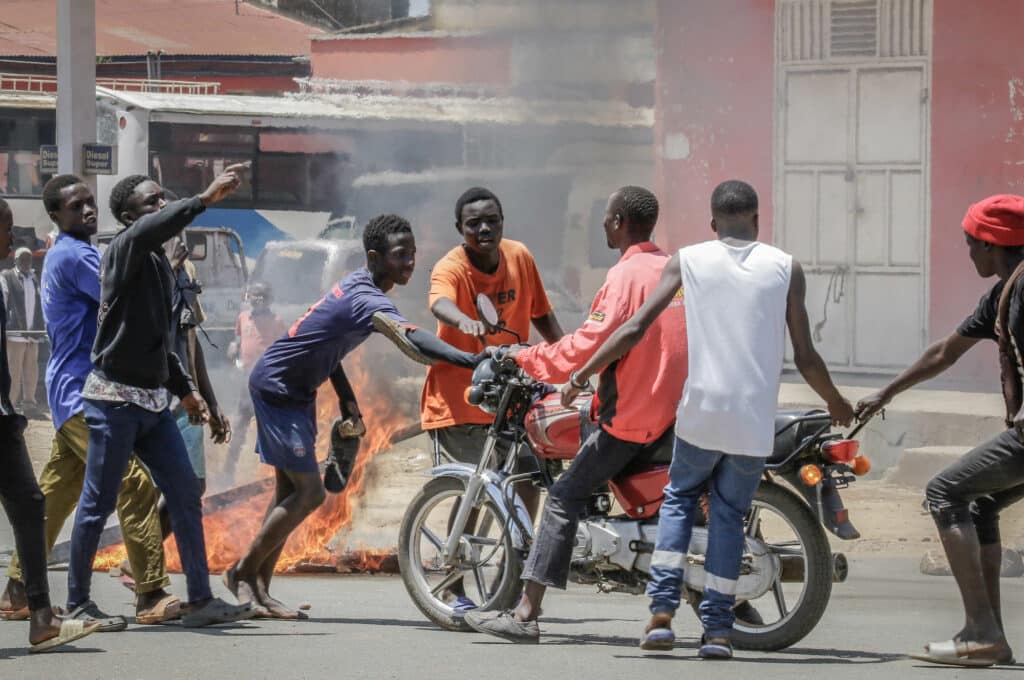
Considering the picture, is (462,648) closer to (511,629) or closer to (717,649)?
(511,629)

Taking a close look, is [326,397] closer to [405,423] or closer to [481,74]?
[405,423]

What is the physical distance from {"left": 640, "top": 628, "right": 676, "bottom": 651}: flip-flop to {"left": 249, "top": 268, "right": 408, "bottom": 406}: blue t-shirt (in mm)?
1673

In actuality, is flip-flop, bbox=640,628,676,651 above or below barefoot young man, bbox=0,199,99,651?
below

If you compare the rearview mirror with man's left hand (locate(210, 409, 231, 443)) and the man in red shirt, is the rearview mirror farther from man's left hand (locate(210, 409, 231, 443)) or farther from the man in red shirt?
the man in red shirt

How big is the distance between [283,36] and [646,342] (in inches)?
1037

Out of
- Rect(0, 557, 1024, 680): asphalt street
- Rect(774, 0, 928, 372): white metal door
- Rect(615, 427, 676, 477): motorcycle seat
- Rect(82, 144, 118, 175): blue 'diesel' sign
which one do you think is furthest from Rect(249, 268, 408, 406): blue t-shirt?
Rect(774, 0, 928, 372): white metal door

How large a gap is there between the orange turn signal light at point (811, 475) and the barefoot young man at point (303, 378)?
176 centimetres

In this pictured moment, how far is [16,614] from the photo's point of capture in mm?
6477

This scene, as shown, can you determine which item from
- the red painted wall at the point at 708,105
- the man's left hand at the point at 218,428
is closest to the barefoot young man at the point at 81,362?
the man's left hand at the point at 218,428

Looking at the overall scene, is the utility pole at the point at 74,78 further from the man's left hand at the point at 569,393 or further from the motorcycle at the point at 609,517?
the man's left hand at the point at 569,393

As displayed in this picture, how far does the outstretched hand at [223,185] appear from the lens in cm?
572

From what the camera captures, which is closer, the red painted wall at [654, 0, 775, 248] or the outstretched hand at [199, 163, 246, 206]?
the outstretched hand at [199, 163, 246, 206]

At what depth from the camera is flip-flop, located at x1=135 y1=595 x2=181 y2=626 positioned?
6.27 meters

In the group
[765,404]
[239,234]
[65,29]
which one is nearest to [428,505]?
[765,404]
